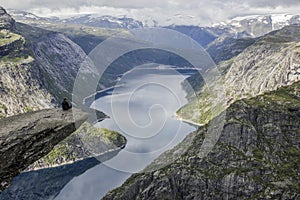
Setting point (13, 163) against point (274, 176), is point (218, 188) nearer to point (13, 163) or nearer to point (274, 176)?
point (274, 176)

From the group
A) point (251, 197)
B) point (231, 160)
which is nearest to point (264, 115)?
point (231, 160)

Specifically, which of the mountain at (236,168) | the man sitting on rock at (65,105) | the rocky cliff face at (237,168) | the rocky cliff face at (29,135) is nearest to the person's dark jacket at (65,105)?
the man sitting on rock at (65,105)

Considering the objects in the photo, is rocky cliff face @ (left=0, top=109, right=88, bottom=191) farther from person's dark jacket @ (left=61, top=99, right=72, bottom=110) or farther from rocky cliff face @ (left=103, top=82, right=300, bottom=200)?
rocky cliff face @ (left=103, top=82, right=300, bottom=200)

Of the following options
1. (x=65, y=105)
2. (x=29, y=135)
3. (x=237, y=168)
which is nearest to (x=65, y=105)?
(x=65, y=105)

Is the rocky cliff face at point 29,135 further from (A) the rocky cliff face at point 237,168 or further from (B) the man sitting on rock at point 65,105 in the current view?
(A) the rocky cliff face at point 237,168

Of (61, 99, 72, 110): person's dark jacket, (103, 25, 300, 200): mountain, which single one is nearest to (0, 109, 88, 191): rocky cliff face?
(61, 99, 72, 110): person's dark jacket
